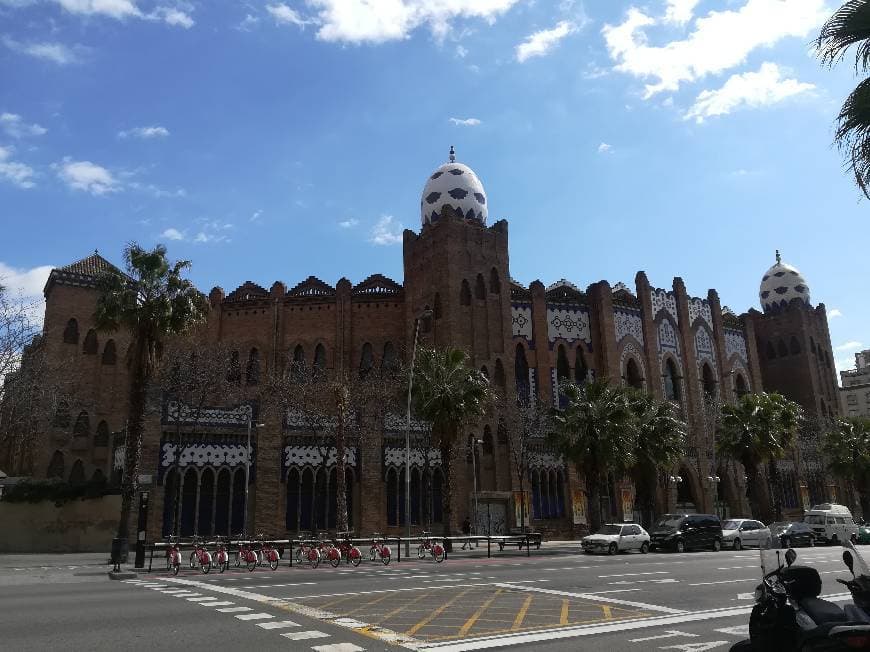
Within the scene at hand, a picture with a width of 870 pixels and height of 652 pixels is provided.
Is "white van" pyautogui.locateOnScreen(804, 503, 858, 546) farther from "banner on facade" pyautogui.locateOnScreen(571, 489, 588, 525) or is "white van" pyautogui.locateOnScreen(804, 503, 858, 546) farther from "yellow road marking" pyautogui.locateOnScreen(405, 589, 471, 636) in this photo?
"yellow road marking" pyautogui.locateOnScreen(405, 589, 471, 636)

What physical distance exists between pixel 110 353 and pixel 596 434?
28.2 m

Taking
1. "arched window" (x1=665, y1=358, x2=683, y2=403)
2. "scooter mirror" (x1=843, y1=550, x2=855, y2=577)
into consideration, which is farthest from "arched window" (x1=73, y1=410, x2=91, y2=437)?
"scooter mirror" (x1=843, y1=550, x2=855, y2=577)

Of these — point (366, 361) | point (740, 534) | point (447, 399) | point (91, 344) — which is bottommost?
point (740, 534)

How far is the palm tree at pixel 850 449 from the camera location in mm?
47094

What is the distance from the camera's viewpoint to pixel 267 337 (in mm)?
43125

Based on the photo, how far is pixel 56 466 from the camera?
37906 mm

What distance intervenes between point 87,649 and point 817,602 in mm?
7604

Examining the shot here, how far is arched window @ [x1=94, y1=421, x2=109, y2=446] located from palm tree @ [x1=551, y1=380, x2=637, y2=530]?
2518 centimetres

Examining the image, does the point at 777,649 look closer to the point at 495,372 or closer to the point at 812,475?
the point at 495,372

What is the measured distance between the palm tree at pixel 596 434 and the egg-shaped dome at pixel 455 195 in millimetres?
15934

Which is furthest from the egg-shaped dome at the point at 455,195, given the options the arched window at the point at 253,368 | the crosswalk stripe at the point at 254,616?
the crosswalk stripe at the point at 254,616

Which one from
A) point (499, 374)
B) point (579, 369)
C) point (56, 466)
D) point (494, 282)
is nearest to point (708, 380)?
point (579, 369)

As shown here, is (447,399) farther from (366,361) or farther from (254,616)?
(254,616)

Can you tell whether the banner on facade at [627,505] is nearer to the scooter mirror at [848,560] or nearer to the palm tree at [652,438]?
the palm tree at [652,438]
